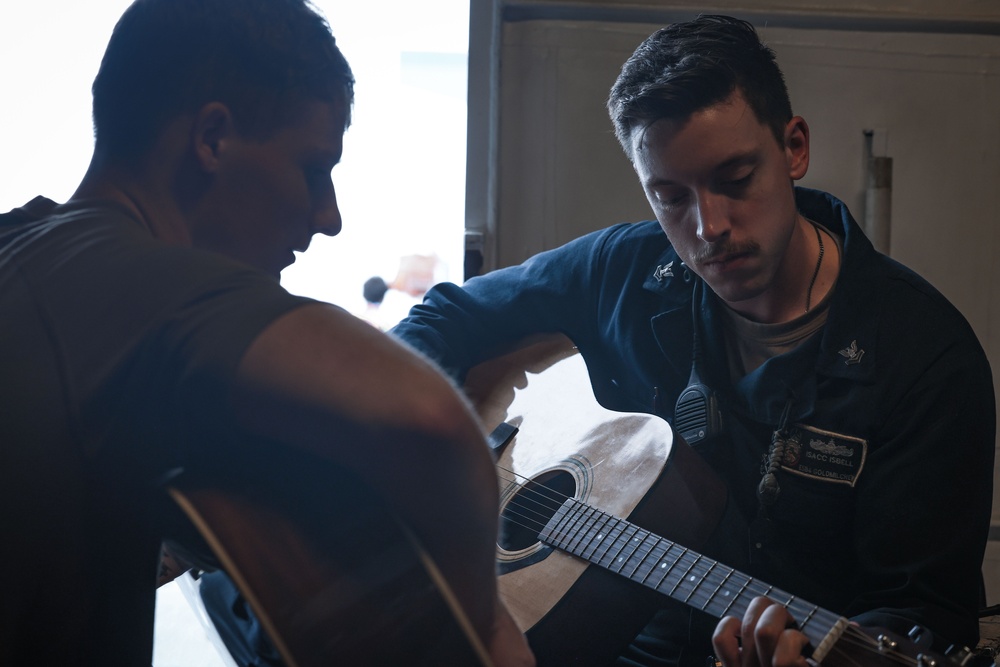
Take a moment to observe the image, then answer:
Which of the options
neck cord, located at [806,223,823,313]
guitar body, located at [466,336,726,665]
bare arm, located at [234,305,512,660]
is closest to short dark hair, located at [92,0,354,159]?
bare arm, located at [234,305,512,660]

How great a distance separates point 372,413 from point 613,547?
0.59 meters

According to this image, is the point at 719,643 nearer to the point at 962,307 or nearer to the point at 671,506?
the point at 671,506

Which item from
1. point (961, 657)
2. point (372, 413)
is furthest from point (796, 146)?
point (372, 413)

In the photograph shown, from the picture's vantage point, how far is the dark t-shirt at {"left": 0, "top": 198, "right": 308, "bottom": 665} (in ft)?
1.35

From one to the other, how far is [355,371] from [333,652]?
15 cm

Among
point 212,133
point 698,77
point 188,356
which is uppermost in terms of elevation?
point 698,77

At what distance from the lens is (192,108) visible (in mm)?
475

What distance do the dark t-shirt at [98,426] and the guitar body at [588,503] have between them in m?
0.45

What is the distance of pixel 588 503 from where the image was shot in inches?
37.9

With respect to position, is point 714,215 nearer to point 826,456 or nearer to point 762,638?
point 826,456

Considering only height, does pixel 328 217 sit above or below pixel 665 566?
above

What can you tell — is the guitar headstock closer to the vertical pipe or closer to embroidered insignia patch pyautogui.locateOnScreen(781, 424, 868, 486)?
embroidered insignia patch pyautogui.locateOnScreen(781, 424, 868, 486)

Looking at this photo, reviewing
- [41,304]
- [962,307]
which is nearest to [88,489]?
[41,304]

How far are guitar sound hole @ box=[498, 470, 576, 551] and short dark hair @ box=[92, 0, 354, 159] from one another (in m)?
0.59
